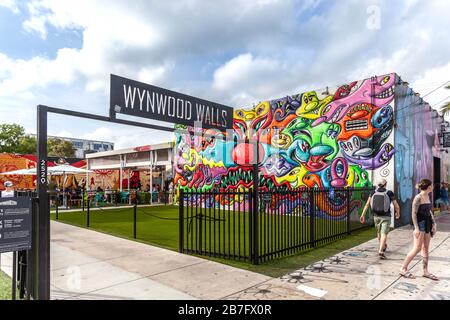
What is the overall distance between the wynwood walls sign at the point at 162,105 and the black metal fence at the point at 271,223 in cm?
176

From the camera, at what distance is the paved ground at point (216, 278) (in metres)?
4.82

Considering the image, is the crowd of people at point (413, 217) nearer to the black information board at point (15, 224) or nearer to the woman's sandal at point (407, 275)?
the woman's sandal at point (407, 275)

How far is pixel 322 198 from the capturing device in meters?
9.70

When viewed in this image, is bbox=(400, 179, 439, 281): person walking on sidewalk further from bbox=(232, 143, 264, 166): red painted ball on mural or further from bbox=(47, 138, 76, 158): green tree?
bbox=(47, 138, 76, 158): green tree

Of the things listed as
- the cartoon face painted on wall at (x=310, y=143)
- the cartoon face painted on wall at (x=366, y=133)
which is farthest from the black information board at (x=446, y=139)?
the cartoon face painted on wall at (x=310, y=143)

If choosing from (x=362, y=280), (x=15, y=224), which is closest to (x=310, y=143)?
(x=362, y=280)

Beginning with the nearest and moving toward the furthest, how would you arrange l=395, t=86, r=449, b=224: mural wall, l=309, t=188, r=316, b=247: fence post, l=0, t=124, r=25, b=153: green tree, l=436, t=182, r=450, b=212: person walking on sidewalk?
l=309, t=188, r=316, b=247: fence post → l=395, t=86, r=449, b=224: mural wall → l=436, t=182, r=450, b=212: person walking on sidewalk → l=0, t=124, r=25, b=153: green tree

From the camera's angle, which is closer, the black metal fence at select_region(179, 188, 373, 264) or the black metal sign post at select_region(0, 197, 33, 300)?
the black metal sign post at select_region(0, 197, 33, 300)

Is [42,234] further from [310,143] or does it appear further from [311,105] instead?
[311,105]

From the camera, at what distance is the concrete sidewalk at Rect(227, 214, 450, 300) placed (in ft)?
15.8

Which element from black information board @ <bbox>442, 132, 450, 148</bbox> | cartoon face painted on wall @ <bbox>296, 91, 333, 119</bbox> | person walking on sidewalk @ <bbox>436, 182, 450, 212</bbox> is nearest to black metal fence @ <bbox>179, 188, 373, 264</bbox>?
cartoon face painted on wall @ <bbox>296, 91, 333, 119</bbox>

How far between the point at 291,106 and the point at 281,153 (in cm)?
223
